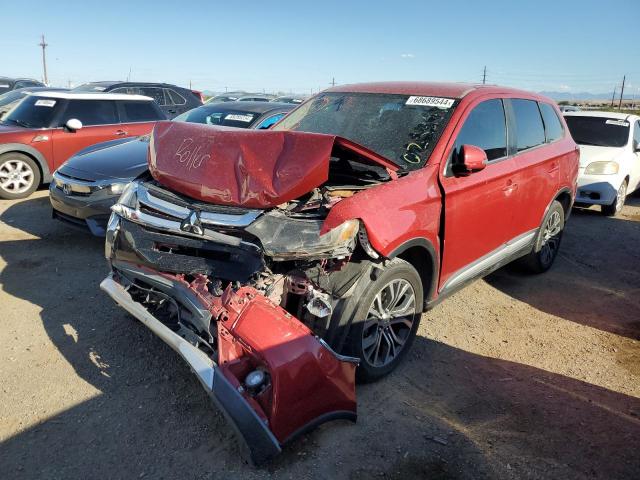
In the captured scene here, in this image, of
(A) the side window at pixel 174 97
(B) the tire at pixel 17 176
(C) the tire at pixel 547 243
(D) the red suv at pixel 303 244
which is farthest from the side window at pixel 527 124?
(A) the side window at pixel 174 97

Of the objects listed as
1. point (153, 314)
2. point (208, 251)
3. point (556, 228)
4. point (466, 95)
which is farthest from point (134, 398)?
point (556, 228)

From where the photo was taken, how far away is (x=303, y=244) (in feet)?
8.60

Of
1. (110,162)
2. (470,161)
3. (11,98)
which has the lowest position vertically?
(110,162)

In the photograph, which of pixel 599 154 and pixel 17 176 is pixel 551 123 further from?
pixel 17 176

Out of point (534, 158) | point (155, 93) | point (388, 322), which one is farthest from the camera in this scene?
point (155, 93)

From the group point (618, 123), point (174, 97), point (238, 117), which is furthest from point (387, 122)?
point (174, 97)

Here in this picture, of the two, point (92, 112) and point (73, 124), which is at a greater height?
point (92, 112)

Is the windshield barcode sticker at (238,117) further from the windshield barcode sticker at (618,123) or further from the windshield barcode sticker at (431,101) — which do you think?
the windshield barcode sticker at (618,123)

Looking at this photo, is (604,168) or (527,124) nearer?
(527,124)

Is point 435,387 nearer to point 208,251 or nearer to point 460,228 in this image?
point 460,228

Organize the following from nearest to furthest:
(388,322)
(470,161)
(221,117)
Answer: (388,322) < (470,161) < (221,117)

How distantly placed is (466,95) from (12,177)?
6.79 meters

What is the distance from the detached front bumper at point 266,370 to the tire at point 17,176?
6.18 metres

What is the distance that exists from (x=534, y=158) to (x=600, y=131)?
18.1 ft
